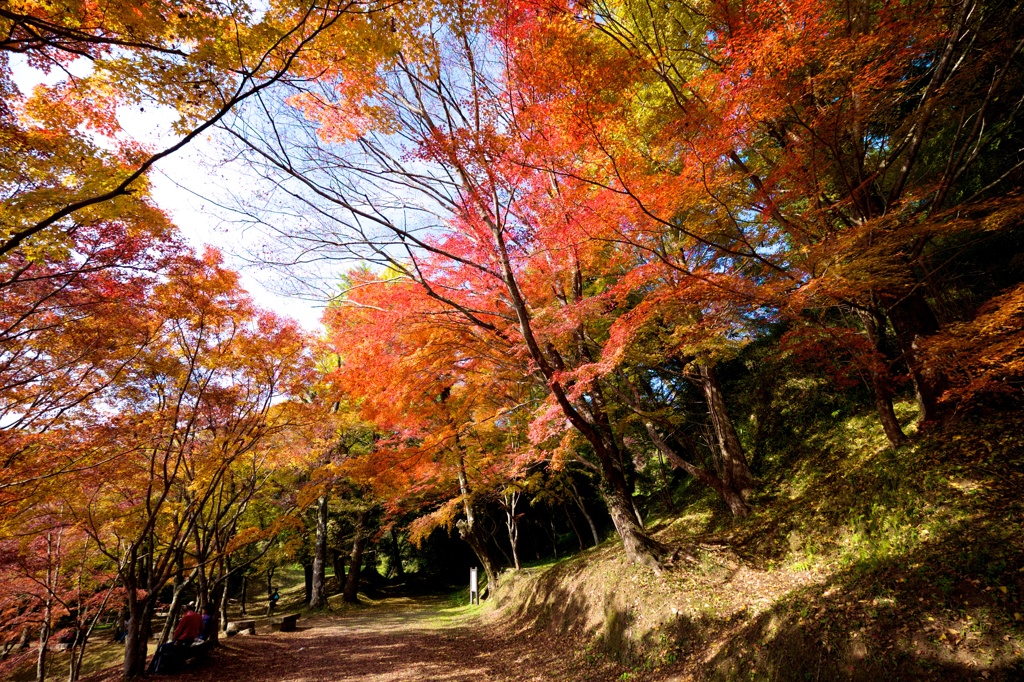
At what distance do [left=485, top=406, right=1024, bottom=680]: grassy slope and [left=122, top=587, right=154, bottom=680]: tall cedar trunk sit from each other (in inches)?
294

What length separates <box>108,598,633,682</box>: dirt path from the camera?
679 cm

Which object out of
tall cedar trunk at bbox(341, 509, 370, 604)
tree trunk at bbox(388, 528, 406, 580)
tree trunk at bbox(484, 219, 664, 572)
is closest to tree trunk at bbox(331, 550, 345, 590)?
tree trunk at bbox(388, 528, 406, 580)

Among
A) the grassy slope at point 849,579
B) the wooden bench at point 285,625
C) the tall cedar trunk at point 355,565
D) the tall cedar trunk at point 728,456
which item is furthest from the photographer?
the tall cedar trunk at point 355,565

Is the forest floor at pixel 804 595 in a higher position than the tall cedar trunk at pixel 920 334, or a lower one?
lower

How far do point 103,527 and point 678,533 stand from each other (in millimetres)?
12764

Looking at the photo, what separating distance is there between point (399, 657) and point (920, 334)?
405 inches

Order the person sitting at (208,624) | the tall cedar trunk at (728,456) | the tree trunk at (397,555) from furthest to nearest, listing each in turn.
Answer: the tree trunk at (397,555) → the person sitting at (208,624) → the tall cedar trunk at (728,456)

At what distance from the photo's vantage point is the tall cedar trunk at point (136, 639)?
23.1 feet

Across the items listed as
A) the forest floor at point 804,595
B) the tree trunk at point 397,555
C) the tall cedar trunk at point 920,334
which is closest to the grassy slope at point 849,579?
the forest floor at point 804,595

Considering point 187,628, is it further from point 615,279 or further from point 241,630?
point 615,279

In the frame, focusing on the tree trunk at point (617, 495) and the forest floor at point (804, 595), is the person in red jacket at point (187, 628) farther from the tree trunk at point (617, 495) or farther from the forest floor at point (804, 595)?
the tree trunk at point (617, 495)

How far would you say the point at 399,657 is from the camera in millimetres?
8156

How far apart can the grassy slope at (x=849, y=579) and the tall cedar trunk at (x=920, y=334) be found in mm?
385

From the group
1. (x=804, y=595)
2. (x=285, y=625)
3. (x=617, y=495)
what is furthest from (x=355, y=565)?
(x=804, y=595)
